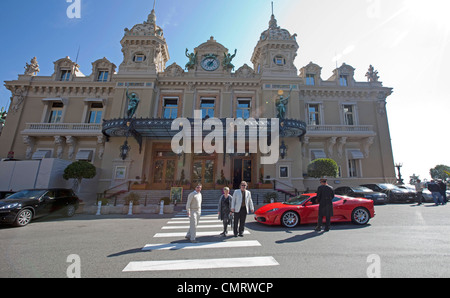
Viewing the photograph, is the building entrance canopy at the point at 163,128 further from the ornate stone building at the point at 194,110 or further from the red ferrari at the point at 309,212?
the red ferrari at the point at 309,212

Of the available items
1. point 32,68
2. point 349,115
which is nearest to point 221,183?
point 349,115

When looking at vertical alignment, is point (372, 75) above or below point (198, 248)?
above

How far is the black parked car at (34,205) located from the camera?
25.2ft

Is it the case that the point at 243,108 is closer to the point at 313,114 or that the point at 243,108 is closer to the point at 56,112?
the point at 313,114

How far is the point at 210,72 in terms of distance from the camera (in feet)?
68.6

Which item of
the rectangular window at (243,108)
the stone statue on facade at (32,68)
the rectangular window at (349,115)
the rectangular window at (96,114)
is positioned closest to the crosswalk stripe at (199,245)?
the rectangular window at (243,108)

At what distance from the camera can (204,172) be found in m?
18.8

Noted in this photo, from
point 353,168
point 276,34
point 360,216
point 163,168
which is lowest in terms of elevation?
point 360,216

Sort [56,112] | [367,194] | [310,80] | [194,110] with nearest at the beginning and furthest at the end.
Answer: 1. [367,194]
2. [194,110]
3. [56,112]
4. [310,80]

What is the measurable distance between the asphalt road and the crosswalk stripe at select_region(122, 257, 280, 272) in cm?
2

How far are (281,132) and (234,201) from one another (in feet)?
39.0

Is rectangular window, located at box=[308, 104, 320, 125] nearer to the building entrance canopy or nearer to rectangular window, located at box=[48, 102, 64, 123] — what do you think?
the building entrance canopy

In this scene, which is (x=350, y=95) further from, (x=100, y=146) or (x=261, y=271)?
(x=100, y=146)

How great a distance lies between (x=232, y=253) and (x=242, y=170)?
14.4m
